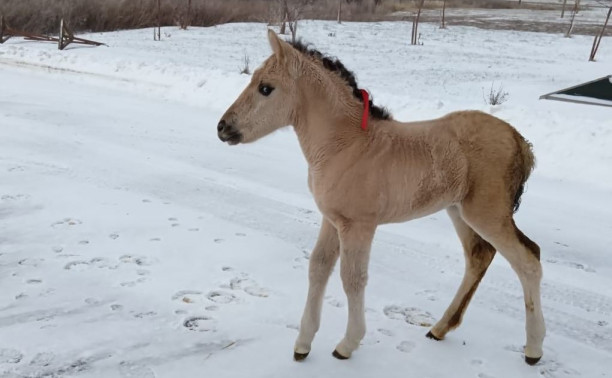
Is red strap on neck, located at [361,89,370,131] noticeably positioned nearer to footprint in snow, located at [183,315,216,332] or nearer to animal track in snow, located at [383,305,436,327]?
animal track in snow, located at [383,305,436,327]

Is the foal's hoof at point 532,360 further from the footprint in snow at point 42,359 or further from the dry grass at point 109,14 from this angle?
the dry grass at point 109,14

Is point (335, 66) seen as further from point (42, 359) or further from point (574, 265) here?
point (574, 265)

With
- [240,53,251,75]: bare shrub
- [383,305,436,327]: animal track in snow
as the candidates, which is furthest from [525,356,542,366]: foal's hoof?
[240,53,251,75]: bare shrub

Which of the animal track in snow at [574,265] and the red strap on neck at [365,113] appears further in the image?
the animal track in snow at [574,265]

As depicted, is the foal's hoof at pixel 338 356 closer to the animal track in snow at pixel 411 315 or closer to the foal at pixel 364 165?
the foal at pixel 364 165

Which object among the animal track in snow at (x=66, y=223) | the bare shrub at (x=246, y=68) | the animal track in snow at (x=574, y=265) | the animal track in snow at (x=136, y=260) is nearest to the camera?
the animal track in snow at (x=136, y=260)

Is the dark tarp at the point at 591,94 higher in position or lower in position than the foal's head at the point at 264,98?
lower

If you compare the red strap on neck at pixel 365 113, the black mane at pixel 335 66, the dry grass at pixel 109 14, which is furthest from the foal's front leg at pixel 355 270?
the dry grass at pixel 109 14

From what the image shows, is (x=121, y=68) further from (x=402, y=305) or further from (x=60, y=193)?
(x=402, y=305)

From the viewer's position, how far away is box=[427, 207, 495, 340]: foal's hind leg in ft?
11.5

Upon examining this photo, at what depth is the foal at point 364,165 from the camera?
2990 mm

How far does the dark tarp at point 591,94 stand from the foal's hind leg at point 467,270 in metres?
6.66

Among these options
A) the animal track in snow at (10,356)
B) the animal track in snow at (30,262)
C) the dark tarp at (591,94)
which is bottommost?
the animal track in snow at (10,356)

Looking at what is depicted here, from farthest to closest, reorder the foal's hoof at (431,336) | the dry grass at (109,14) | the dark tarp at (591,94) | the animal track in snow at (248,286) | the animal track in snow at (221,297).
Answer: the dry grass at (109,14) → the dark tarp at (591,94) → the animal track in snow at (248,286) → the animal track in snow at (221,297) → the foal's hoof at (431,336)
